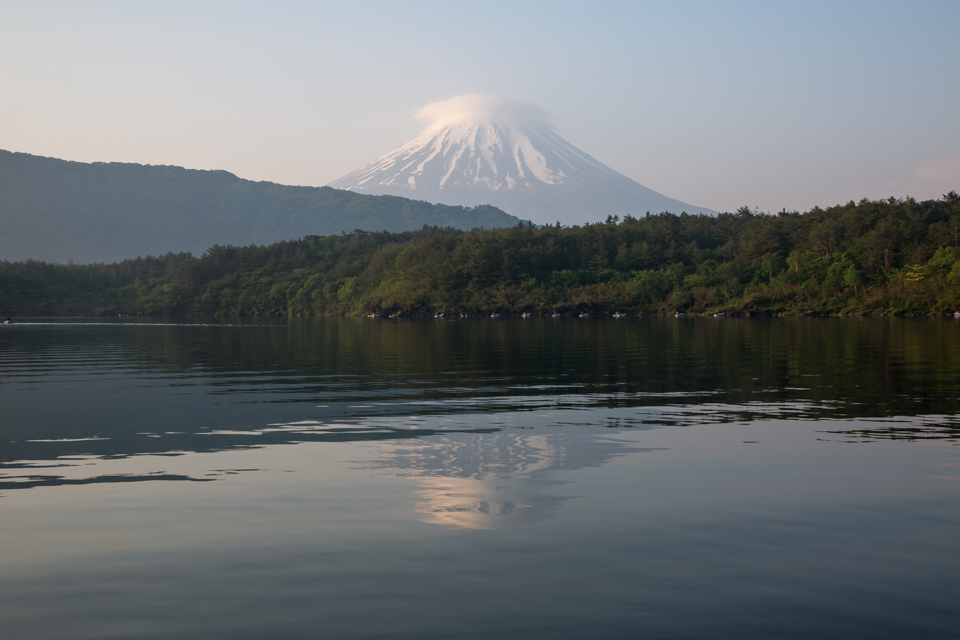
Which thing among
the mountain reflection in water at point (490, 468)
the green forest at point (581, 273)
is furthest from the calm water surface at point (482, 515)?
the green forest at point (581, 273)

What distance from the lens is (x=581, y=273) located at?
429 feet

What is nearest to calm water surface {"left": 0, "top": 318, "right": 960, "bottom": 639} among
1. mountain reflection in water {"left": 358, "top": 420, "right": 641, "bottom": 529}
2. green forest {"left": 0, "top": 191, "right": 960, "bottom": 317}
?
mountain reflection in water {"left": 358, "top": 420, "right": 641, "bottom": 529}

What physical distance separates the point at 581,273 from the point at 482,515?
123776 mm

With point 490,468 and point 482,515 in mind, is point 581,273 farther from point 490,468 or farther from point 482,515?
point 482,515

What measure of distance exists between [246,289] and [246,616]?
16806 cm

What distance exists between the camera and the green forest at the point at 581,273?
10100cm

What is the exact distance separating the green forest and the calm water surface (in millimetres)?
86619

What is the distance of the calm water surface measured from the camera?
5887 mm

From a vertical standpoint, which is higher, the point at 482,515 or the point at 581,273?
the point at 581,273

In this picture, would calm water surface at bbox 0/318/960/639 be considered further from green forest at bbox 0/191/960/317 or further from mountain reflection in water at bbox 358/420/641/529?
green forest at bbox 0/191/960/317

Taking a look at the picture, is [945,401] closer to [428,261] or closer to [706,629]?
[706,629]

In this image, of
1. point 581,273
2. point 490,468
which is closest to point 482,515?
point 490,468

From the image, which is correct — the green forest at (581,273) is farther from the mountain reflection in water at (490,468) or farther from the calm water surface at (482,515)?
the mountain reflection in water at (490,468)

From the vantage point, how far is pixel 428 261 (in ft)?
455
